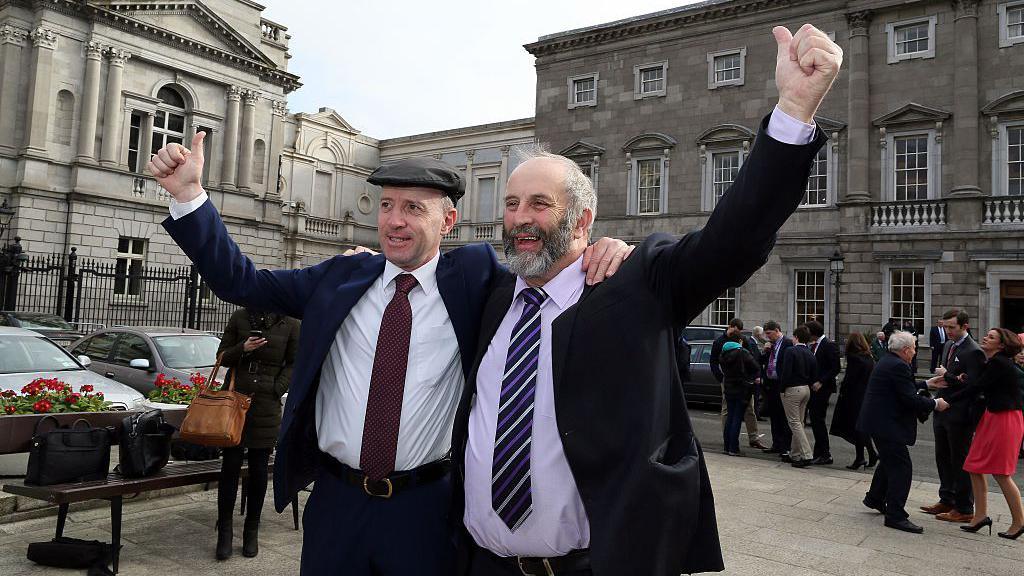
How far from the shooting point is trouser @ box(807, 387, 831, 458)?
10.4 metres

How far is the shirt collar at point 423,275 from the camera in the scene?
282cm

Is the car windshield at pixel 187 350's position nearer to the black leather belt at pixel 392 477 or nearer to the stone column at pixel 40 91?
the black leather belt at pixel 392 477

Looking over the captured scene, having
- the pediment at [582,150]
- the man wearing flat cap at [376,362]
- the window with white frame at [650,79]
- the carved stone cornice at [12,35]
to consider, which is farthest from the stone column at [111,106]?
the man wearing flat cap at [376,362]

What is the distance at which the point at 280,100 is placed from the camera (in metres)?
32.7

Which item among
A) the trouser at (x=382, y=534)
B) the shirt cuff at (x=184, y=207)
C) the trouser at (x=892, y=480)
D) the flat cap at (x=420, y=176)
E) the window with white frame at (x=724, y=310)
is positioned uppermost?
the window with white frame at (x=724, y=310)

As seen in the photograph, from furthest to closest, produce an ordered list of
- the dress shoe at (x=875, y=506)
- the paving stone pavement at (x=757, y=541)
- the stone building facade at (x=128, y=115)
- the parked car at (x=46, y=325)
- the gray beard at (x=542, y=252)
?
1. the stone building facade at (x=128, y=115)
2. the parked car at (x=46, y=325)
3. the dress shoe at (x=875, y=506)
4. the paving stone pavement at (x=757, y=541)
5. the gray beard at (x=542, y=252)

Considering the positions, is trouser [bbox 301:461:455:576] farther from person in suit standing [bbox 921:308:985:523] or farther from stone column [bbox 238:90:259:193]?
stone column [bbox 238:90:259:193]

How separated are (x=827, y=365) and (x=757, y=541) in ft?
19.9

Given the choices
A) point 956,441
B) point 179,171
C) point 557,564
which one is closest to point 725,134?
point 956,441

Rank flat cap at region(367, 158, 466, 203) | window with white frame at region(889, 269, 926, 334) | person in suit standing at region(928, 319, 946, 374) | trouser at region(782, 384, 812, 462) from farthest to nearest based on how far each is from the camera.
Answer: window with white frame at region(889, 269, 926, 334) → person in suit standing at region(928, 319, 946, 374) → trouser at region(782, 384, 812, 462) → flat cap at region(367, 158, 466, 203)

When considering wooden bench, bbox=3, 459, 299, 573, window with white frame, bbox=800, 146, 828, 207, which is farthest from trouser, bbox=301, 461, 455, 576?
window with white frame, bbox=800, 146, 828, 207

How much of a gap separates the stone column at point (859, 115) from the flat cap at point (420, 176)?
77.3 feet

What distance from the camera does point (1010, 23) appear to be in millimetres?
21453

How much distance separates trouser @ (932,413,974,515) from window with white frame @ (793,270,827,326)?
1668 cm
